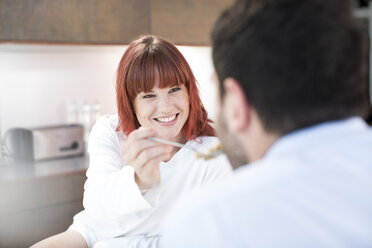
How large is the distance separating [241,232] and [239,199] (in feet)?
0.15

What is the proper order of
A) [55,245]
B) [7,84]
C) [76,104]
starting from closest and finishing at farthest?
[55,245], [7,84], [76,104]

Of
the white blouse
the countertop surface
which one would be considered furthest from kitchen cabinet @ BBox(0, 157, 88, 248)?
the white blouse

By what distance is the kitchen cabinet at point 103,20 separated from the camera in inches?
79.5

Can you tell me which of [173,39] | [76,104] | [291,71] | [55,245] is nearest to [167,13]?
[173,39]

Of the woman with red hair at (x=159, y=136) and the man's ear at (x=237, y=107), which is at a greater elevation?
the man's ear at (x=237, y=107)

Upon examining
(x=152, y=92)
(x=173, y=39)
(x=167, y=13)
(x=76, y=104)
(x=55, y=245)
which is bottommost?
(x=55, y=245)

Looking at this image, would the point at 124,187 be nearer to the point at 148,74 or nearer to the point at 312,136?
the point at 148,74

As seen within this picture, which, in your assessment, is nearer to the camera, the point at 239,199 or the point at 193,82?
the point at 239,199

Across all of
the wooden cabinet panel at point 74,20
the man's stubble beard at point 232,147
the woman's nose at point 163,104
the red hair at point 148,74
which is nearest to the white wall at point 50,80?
the wooden cabinet panel at point 74,20

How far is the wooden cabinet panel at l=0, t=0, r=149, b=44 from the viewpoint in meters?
2.00

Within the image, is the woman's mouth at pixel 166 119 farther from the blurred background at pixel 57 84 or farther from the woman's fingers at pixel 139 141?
the blurred background at pixel 57 84

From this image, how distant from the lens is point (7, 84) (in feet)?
7.55

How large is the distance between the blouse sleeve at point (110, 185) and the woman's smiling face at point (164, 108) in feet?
0.48

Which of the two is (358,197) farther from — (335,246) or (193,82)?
(193,82)
